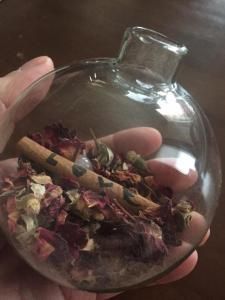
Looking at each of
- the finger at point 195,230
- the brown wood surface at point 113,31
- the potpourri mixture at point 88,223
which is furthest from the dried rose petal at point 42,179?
the brown wood surface at point 113,31

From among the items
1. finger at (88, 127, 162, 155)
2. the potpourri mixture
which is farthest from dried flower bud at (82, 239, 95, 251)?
finger at (88, 127, 162, 155)

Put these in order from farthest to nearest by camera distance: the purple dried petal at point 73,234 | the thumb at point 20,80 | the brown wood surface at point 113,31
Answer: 1. the brown wood surface at point 113,31
2. the thumb at point 20,80
3. the purple dried petal at point 73,234

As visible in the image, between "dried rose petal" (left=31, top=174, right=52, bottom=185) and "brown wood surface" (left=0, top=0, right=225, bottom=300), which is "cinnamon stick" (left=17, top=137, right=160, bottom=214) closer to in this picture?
"dried rose petal" (left=31, top=174, right=52, bottom=185)

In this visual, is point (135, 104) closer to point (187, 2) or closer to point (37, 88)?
point (37, 88)

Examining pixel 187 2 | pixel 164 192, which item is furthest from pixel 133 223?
pixel 187 2

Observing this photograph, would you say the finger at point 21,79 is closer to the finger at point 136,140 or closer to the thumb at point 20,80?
the thumb at point 20,80

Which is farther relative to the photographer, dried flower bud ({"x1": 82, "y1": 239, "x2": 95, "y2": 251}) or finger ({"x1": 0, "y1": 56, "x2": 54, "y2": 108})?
finger ({"x1": 0, "y1": 56, "x2": 54, "y2": 108})
